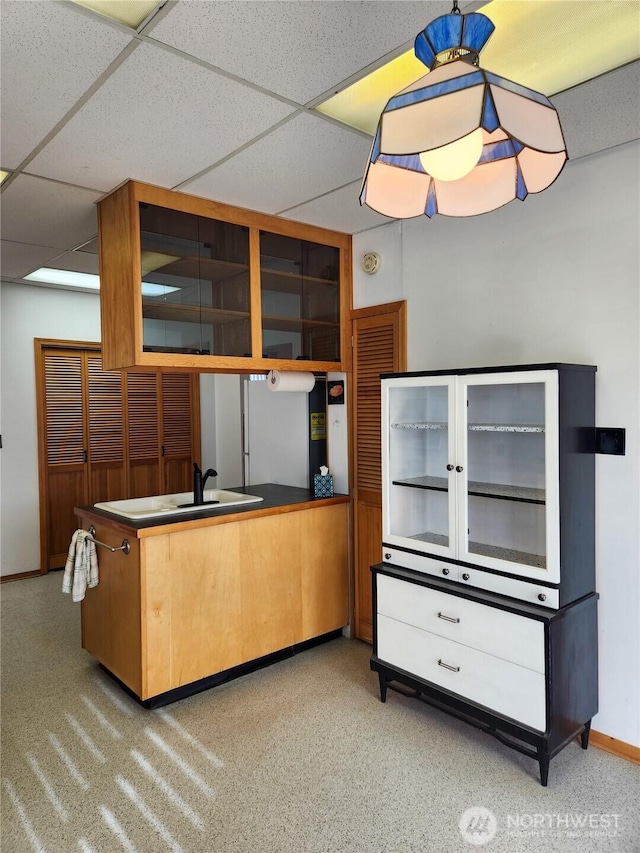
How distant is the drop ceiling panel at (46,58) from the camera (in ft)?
4.96

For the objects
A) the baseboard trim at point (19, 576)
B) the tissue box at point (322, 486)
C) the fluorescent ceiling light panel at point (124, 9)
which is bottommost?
the baseboard trim at point (19, 576)

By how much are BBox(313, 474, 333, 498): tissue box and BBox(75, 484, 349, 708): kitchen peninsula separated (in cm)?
7

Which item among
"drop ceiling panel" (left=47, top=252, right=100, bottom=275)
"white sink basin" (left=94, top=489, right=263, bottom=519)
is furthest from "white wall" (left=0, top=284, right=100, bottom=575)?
"white sink basin" (left=94, top=489, right=263, bottom=519)

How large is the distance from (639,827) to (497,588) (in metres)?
0.91

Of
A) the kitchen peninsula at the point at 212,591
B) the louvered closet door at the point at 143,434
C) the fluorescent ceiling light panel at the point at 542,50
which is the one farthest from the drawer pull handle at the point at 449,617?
the louvered closet door at the point at 143,434

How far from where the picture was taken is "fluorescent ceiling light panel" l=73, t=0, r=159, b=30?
1502mm

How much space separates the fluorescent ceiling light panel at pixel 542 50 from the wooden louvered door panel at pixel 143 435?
4.01 metres

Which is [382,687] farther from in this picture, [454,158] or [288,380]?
[454,158]

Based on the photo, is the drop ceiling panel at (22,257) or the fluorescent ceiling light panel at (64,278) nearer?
the drop ceiling panel at (22,257)

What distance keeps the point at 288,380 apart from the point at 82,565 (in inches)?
59.9

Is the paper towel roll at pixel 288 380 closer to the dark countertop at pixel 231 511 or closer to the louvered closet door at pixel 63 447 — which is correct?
the dark countertop at pixel 231 511

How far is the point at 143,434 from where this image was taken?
564cm

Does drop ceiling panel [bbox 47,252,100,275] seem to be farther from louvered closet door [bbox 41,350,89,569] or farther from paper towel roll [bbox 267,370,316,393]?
paper towel roll [bbox 267,370,316,393]

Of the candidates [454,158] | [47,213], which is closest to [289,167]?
[454,158]
